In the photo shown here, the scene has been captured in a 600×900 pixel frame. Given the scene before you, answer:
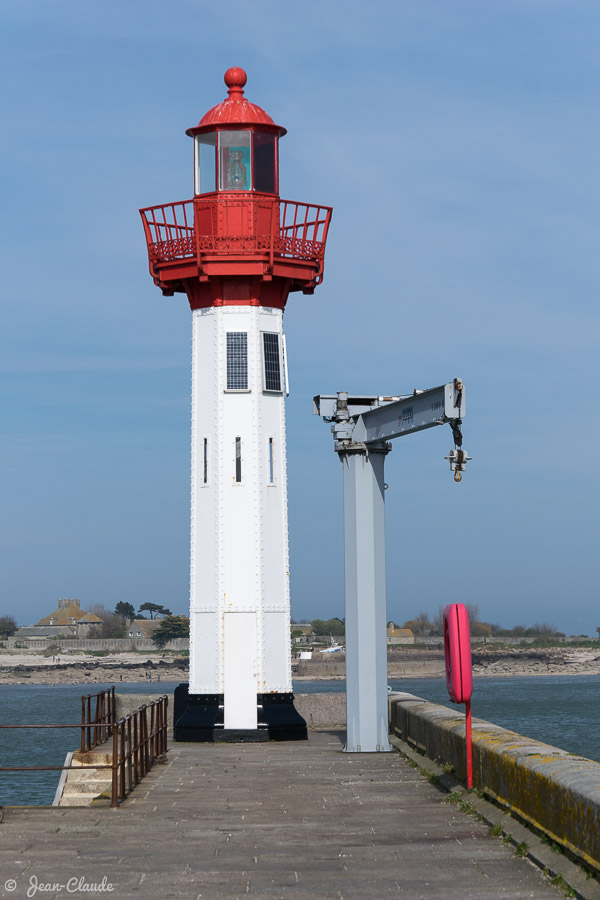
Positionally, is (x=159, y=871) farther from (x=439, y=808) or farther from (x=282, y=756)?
(x=282, y=756)

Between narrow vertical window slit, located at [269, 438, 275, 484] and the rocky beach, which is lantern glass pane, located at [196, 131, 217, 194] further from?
the rocky beach

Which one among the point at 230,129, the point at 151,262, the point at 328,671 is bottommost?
the point at 328,671

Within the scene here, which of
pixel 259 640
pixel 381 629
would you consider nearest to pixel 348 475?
pixel 381 629

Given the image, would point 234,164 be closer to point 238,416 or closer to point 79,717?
point 238,416

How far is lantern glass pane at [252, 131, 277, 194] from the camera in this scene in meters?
A: 19.1

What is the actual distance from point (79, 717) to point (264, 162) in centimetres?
5391

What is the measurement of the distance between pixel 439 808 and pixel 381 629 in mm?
4742

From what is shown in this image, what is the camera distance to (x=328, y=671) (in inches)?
5089

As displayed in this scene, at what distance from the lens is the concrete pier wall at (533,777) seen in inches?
316

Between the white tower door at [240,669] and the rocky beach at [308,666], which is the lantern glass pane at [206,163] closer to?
the white tower door at [240,669]

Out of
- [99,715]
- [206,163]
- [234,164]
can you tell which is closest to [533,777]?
[99,715]

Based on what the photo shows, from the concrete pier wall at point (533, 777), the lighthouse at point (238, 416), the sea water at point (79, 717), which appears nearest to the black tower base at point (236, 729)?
the lighthouse at point (238, 416)

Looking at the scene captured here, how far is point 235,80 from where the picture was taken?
64.2ft

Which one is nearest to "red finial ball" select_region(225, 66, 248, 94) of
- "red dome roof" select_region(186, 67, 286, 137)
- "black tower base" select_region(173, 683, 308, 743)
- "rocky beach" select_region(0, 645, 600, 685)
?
"red dome roof" select_region(186, 67, 286, 137)
